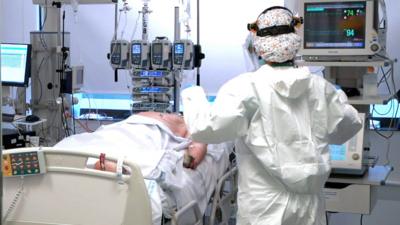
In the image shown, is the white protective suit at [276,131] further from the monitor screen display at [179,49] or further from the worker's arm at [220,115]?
the monitor screen display at [179,49]

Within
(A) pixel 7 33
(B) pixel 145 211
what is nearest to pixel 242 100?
(B) pixel 145 211

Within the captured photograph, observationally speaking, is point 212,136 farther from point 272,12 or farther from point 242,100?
point 272,12

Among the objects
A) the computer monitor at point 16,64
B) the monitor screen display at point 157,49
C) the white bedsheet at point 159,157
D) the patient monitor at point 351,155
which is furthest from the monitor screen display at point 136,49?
the patient monitor at point 351,155

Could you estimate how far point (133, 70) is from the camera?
4.27 metres

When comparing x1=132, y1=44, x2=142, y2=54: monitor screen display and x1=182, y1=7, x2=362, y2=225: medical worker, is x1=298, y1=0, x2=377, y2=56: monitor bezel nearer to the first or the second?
x1=182, y1=7, x2=362, y2=225: medical worker

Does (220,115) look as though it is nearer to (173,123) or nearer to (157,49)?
(173,123)

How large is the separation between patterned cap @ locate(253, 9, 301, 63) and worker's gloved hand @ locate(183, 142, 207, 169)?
2.44ft

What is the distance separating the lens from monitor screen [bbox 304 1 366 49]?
3246 mm

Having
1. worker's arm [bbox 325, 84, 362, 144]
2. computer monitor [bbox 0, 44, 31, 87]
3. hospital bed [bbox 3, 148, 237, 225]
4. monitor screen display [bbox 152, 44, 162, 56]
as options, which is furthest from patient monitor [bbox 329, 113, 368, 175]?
computer monitor [bbox 0, 44, 31, 87]

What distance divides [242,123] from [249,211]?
365mm

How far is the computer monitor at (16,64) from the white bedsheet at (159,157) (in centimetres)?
123

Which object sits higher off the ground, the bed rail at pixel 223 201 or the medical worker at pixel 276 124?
the medical worker at pixel 276 124

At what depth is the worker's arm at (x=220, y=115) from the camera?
2240 millimetres

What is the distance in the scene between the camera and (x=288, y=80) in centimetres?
224
